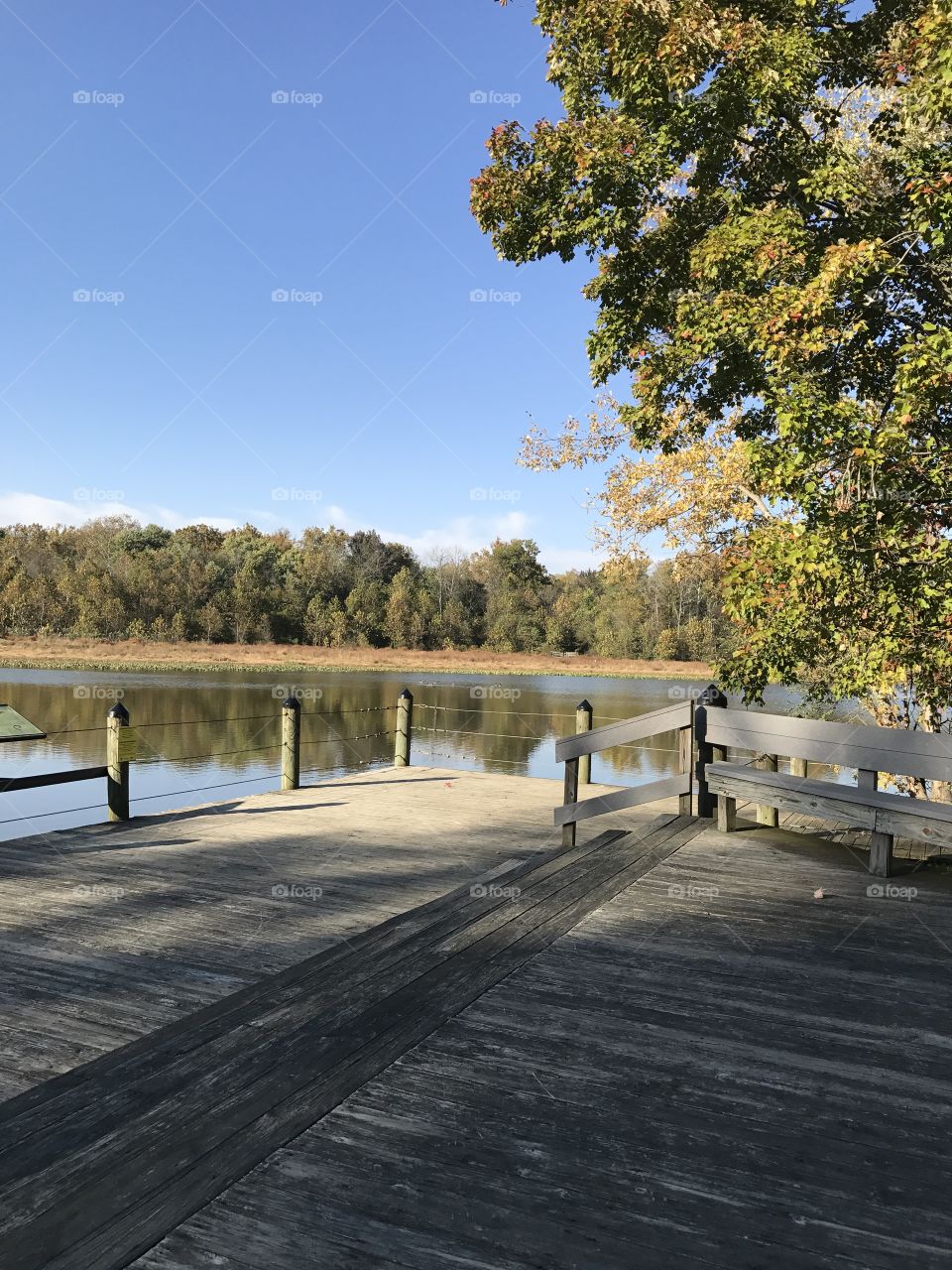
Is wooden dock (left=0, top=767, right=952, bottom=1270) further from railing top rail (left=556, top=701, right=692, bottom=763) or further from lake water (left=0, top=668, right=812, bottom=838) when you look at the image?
lake water (left=0, top=668, right=812, bottom=838)

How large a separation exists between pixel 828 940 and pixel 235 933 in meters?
3.21

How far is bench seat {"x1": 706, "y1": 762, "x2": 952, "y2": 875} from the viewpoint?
567cm

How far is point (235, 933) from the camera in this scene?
537cm

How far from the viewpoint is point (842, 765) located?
601 centimetres

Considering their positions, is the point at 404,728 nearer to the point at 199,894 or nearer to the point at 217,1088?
the point at 199,894

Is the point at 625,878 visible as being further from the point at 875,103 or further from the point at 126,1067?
the point at 875,103

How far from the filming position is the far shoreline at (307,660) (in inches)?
2127
